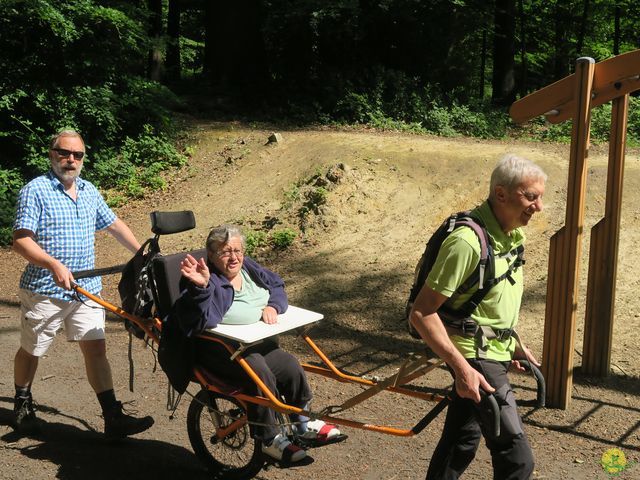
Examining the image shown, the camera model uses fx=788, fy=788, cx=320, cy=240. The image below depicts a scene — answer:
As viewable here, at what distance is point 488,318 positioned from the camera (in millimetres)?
3496

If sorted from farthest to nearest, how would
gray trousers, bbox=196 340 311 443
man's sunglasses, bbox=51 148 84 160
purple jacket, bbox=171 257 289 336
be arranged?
man's sunglasses, bbox=51 148 84 160 < gray trousers, bbox=196 340 311 443 < purple jacket, bbox=171 257 289 336

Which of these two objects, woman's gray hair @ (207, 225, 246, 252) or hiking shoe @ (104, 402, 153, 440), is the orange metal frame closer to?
woman's gray hair @ (207, 225, 246, 252)

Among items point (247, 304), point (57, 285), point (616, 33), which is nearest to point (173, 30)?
point (616, 33)

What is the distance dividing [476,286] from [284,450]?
4.98 feet

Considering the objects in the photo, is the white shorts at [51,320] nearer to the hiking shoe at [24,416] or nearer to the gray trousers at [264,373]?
the hiking shoe at [24,416]

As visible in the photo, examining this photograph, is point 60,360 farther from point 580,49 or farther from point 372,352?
point 580,49

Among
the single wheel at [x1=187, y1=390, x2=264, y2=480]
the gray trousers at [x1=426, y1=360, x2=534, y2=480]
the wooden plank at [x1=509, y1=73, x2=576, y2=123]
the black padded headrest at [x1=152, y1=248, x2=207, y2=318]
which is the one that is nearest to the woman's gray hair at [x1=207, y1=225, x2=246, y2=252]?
the black padded headrest at [x1=152, y1=248, x2=207, y2=318]

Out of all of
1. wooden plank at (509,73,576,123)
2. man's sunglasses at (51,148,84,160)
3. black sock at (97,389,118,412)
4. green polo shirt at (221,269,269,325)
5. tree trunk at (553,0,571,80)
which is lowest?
black sock at (97,389,118,412)

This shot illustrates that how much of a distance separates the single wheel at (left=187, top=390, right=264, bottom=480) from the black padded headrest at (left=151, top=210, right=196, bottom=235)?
983 millimetres

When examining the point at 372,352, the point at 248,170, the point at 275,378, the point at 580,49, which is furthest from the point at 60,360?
the point at 580,49

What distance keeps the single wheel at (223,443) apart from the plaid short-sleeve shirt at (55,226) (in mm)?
1179

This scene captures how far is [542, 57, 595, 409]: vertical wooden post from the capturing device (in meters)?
5.43

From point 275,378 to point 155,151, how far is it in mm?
9804

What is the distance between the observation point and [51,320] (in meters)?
5.13
